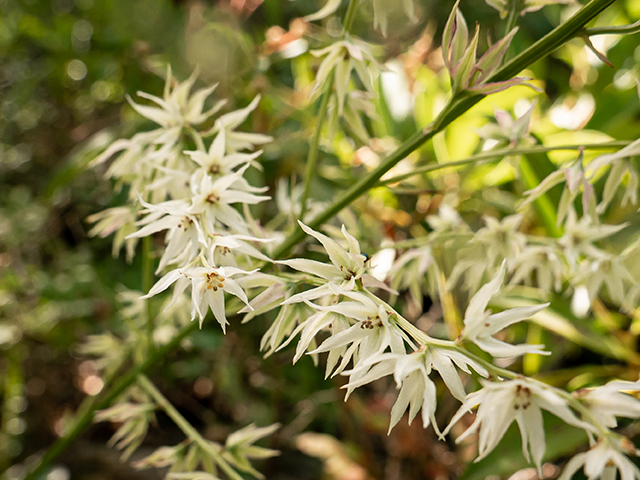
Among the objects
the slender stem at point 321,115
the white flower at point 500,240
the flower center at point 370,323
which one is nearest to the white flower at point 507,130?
the white flower at point 500,240

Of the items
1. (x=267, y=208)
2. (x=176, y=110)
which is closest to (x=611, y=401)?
(x=176, y=110)

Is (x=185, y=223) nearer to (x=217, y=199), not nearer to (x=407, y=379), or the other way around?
(x=217, y=199)

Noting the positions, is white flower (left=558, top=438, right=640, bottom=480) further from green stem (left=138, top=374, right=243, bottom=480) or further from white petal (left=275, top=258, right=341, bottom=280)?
green stem (left=138, top=374, right=243, bottom=480)

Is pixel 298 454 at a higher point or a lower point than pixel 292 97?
lower

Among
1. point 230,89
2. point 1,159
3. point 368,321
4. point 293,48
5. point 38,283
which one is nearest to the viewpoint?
point 368,321

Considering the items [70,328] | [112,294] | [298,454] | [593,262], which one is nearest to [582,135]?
[593,262]

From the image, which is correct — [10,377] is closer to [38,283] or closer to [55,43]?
[38,283]
